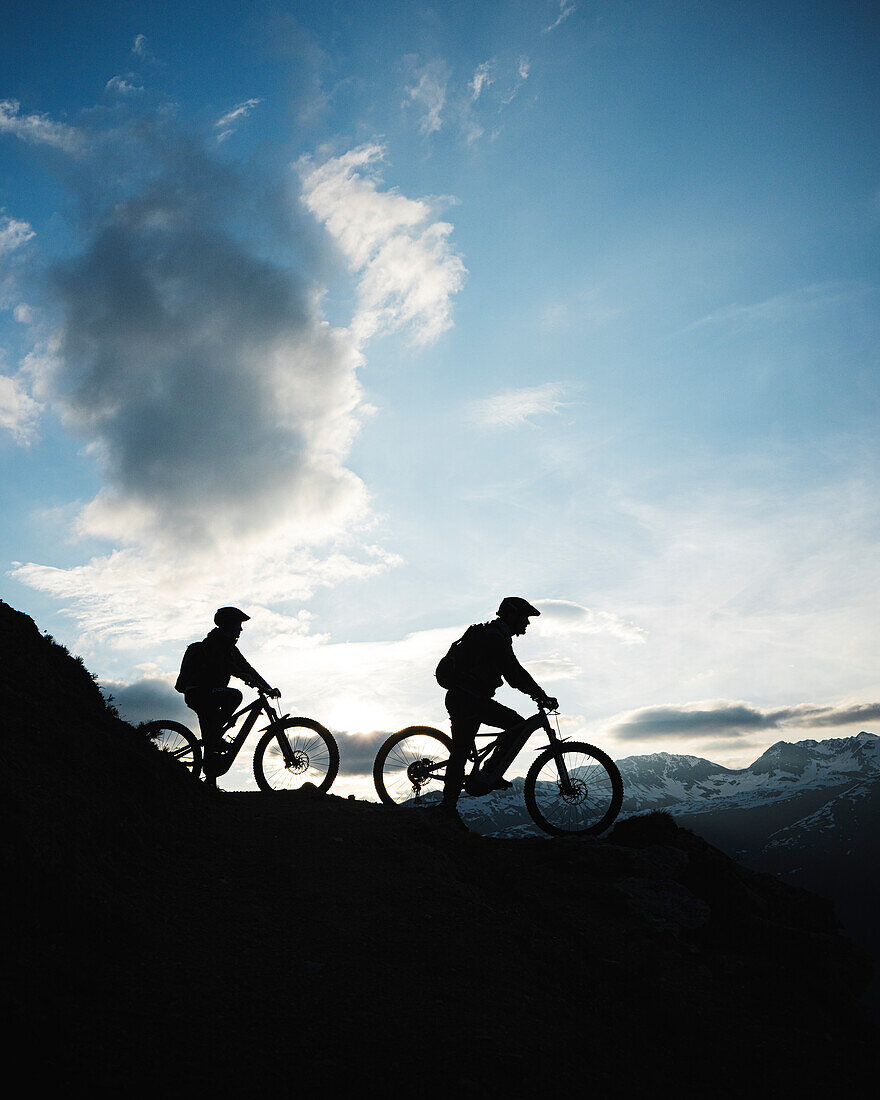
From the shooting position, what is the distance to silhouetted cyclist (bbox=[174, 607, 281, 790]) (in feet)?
38.1

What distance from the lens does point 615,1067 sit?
4949 millimetres

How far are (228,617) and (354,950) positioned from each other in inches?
283

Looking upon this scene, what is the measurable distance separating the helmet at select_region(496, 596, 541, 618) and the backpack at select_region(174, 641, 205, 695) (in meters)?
5.33

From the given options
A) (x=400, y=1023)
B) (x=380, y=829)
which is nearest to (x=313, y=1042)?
(x=400, y=1023)

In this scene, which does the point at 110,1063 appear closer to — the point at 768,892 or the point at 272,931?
the point at 272,931

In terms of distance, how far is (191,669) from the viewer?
1169cm

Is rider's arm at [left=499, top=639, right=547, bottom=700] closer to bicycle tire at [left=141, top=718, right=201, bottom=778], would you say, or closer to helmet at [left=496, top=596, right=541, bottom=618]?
helmet at [left=496, top=596, right=541, bottom=618]

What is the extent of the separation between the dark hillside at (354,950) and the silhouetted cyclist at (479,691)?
121 centimetres

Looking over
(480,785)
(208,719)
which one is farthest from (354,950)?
(208,719)

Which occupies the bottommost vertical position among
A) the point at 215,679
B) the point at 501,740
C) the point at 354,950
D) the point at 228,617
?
the point at 354,950

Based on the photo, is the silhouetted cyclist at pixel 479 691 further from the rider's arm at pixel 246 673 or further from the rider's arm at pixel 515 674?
the rider's arm at pixel 246 673

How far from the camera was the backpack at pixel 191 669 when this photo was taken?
38.2 ft

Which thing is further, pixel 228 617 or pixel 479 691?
pixel 228 617

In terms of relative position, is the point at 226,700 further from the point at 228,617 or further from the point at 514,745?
the point at 514,745
